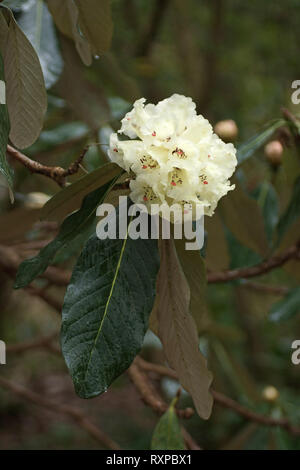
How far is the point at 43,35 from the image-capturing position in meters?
0.99

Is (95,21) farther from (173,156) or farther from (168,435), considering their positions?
(168,435)

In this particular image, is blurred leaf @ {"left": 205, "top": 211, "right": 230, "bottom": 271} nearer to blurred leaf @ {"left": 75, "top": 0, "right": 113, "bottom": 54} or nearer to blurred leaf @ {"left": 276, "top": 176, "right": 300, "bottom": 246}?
blurred leaf @ {"left": 276, "top": 176, "right": 300, "bottom": 246}

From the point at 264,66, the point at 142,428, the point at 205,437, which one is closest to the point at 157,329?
the point at 205,437

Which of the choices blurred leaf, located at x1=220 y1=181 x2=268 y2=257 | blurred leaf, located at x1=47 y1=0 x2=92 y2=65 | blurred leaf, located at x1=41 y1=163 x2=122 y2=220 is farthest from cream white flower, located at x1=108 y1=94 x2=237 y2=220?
blurred leaf, located at x1=220 y1=181 x2=268 y2=257

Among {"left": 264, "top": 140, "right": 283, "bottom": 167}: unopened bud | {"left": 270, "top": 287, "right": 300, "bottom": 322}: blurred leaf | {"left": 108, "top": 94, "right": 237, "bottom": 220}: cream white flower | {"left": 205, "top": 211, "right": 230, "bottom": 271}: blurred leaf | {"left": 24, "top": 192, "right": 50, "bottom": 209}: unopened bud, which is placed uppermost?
{"left": 108, "top": 94, "right": 237, "bottom": 220}: cream white flower

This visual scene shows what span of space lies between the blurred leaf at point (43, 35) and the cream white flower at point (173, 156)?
0.40 meters

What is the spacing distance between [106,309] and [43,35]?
0.59 meters

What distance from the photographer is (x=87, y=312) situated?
600 millimetres

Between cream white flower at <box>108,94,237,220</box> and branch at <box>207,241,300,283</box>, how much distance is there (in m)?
0.39

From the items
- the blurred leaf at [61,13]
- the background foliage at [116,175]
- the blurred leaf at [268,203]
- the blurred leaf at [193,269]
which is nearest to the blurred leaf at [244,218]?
the background foliage at [116,175]

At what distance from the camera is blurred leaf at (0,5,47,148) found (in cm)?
66

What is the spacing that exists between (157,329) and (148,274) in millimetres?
108

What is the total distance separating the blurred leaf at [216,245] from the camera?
96 centimetres
